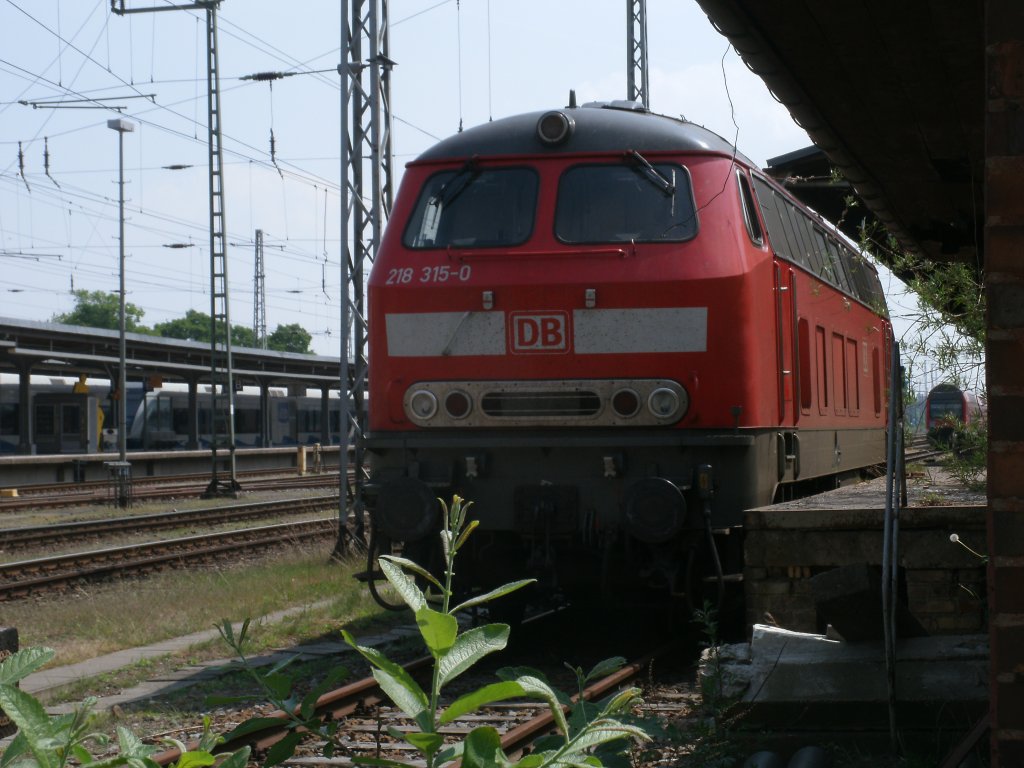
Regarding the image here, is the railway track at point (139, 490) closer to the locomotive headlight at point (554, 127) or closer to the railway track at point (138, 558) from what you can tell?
the railway track at point (138, 558)

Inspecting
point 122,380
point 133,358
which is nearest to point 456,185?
point 122,380

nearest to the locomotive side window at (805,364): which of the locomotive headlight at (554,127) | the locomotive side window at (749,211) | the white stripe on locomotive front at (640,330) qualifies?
the locomotive side window at (749,211)

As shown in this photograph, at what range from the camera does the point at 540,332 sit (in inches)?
310

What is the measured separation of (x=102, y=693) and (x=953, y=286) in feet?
18.0

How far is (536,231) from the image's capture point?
26.7 ft

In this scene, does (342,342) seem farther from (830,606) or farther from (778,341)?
(830,606)

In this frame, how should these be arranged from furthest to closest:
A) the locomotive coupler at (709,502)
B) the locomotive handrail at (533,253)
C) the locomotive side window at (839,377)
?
the locomotive side window at (839,377) → the locomotive handrail at (533,253) → the locomotive coupler at (709,502)

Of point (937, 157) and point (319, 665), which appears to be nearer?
point (937, 157)

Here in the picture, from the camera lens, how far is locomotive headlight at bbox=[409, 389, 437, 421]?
7.98m

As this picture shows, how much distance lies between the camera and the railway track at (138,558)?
528 inches

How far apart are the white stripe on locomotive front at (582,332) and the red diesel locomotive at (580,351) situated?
12mm

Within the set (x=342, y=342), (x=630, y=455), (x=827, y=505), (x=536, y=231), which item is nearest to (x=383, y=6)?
(x=342, y=342)

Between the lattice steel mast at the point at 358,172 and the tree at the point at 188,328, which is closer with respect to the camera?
the lattice steel mast at the point at 358,172

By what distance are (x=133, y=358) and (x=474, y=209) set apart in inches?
1241
